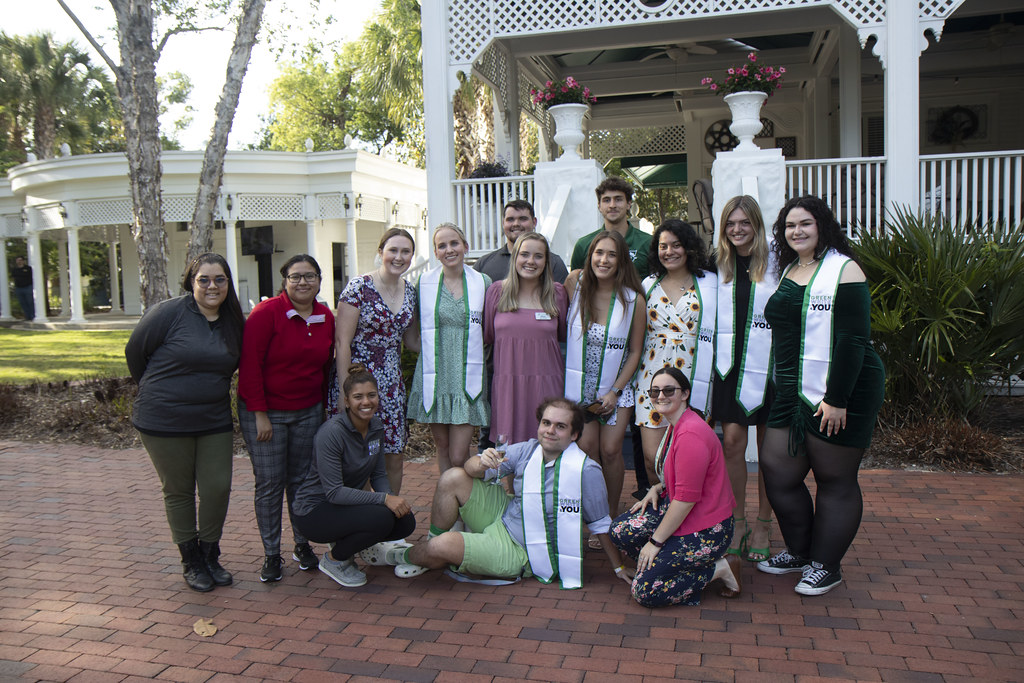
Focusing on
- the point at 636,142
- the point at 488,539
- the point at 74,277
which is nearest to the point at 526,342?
the point at 488,539

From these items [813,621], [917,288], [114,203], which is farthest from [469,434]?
[114,203]

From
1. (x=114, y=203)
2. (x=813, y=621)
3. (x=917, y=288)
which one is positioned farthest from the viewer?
(x=114, y=203)

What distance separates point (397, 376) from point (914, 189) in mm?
6127

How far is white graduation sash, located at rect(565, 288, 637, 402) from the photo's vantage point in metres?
4.53

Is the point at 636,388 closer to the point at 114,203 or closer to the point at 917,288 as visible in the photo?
the point at 917,288

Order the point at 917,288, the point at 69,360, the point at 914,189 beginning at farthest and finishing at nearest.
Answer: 1. the point at 69,360
2. the point at 914,189
3. the point at 917,288

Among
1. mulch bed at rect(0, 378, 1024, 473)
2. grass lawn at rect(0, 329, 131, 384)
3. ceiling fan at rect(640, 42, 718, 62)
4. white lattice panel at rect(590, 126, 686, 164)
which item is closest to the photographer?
mulch bed at rect(0, 378, 1024, 473)

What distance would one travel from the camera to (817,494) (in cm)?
409

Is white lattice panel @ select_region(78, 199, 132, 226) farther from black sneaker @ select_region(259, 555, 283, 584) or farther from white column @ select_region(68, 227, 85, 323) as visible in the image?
black sneaker @ select_region(259, 555, 283, 584)

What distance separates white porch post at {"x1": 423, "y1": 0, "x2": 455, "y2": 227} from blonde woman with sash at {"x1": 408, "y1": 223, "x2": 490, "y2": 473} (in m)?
4.40

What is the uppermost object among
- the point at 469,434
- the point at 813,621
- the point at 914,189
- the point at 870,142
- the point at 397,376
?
the point at 870,142

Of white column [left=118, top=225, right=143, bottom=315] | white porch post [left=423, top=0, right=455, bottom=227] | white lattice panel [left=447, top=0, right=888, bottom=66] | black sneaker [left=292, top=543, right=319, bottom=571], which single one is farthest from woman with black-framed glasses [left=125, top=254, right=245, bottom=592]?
white column [left=118, top=225, right=143, bottom=315]

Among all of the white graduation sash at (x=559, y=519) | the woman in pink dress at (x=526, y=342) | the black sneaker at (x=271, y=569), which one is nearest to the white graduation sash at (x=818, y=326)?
the white graduation sash at (x=559, y=519)

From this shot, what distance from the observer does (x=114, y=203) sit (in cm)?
2120
